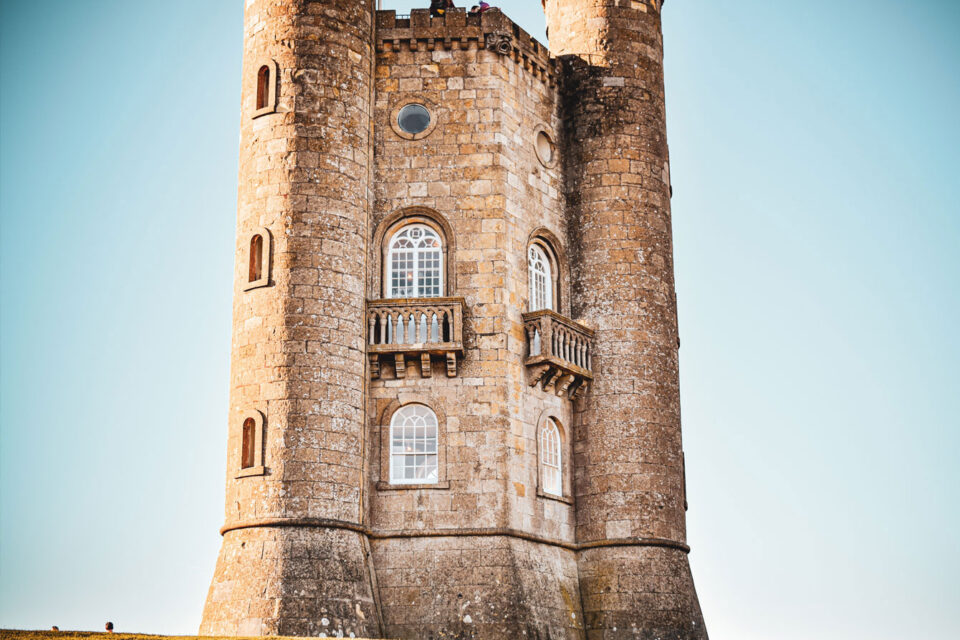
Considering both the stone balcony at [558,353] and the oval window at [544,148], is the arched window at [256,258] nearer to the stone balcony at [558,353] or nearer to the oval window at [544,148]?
the stone balcony at [558,353]

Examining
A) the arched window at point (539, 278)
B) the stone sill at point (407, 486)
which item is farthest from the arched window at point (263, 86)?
the stone sill at point (407, 486)

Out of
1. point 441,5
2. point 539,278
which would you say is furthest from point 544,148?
point 441,5

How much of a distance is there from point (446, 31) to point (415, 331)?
8453mm

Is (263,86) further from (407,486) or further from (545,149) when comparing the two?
(407,486)

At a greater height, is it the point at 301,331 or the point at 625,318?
the point at 625,318

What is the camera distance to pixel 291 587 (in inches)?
1276

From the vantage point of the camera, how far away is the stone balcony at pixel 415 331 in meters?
35.6

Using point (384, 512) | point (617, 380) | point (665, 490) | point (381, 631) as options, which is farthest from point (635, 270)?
point (381, 631)

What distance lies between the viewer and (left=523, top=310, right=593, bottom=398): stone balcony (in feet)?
121

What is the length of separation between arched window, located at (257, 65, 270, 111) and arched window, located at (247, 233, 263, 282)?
344 cm

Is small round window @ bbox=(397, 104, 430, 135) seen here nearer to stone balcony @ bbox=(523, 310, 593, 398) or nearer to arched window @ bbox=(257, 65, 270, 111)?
arched window @ bbox=(257, 65, 270, 111)

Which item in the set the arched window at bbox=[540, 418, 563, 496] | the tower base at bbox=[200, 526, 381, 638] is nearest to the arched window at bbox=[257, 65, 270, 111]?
the tower base at bbox=[200, 526, 381, 638]

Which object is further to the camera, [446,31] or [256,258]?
[446,31]

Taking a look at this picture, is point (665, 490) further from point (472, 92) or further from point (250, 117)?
point (250, 117)
